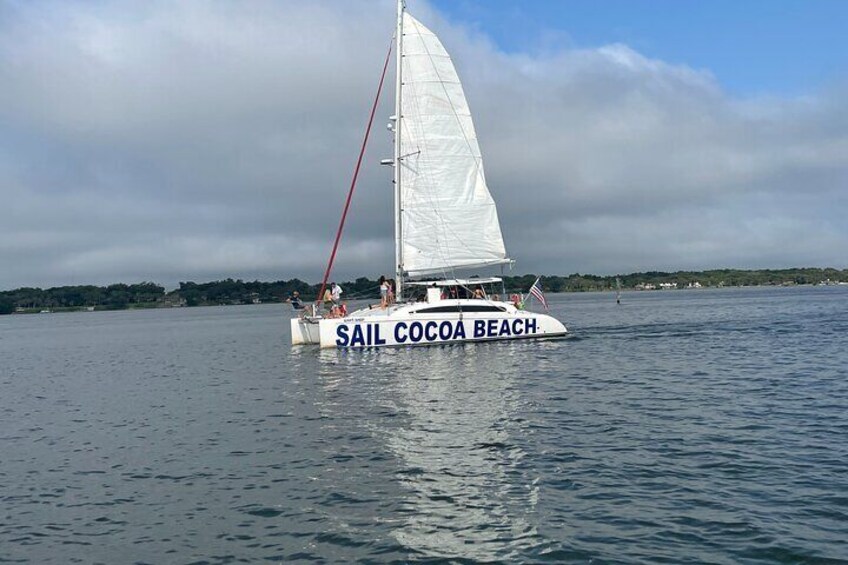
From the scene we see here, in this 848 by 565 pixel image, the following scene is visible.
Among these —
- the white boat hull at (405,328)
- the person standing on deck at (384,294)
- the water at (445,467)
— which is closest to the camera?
the water at (445,467)

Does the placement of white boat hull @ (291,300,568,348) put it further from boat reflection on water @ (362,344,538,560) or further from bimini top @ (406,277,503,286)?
boat reflection on water @ (362,344,538,560)

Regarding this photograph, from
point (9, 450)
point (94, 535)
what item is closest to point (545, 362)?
point (9, 450)

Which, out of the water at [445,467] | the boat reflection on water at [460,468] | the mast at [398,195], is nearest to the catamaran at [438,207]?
the mast at [398,195]

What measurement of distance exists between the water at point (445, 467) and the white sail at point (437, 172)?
11.3 m

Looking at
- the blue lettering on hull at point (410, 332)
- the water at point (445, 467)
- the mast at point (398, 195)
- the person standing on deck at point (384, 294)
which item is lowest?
the water at point (445, 467)

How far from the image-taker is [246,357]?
41.2m

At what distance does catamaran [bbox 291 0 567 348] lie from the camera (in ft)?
123

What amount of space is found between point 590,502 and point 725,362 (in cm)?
1973

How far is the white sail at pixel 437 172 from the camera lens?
38031 millimetres

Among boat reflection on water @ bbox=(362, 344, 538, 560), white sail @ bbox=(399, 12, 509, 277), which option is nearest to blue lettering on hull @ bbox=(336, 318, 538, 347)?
white sail @ bbox=(399, 12, 509, 277)

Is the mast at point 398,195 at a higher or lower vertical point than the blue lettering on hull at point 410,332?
higher

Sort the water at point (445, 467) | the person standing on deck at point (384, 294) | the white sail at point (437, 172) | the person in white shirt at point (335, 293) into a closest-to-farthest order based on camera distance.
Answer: the water at point (445, 467) → the person standing on deck at point (384, 294) → the white sail at point (437, 172) → the person in white shirt at point (335, 293)

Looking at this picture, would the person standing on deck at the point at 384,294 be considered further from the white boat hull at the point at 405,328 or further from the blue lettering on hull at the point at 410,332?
the blue lettering on hull at the point at 410,332

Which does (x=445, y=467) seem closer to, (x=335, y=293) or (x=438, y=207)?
(x=438, y=207)
